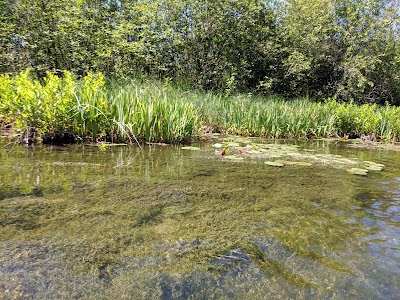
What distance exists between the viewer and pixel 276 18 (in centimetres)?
1314

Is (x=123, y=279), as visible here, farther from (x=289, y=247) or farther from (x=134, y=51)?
(x=134, y=51)

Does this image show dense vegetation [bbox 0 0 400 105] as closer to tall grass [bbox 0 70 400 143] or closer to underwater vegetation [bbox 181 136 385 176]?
tall grass [bbox 0 70 400 143]

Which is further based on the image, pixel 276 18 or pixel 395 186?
pixel 276 18

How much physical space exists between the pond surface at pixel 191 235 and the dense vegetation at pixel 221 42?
25.3ft

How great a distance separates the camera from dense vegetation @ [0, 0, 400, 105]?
30.9ft

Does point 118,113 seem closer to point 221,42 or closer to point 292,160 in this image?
point 292,160

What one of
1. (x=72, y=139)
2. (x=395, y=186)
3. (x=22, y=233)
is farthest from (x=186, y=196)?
(x=72, y=139)

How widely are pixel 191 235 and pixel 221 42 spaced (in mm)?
11804

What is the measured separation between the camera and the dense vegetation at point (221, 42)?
9422 millimetres

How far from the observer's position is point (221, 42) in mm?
12234

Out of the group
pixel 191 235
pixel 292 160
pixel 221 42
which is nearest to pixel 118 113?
pixel 292 160

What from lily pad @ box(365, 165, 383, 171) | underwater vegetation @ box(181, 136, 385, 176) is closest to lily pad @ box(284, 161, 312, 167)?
underwater vegetation @ box(181, 136, 385, 176)

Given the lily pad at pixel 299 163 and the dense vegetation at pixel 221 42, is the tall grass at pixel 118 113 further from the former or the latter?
the dense vegetation at pixel 221 42

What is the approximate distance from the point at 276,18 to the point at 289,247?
533 inches
